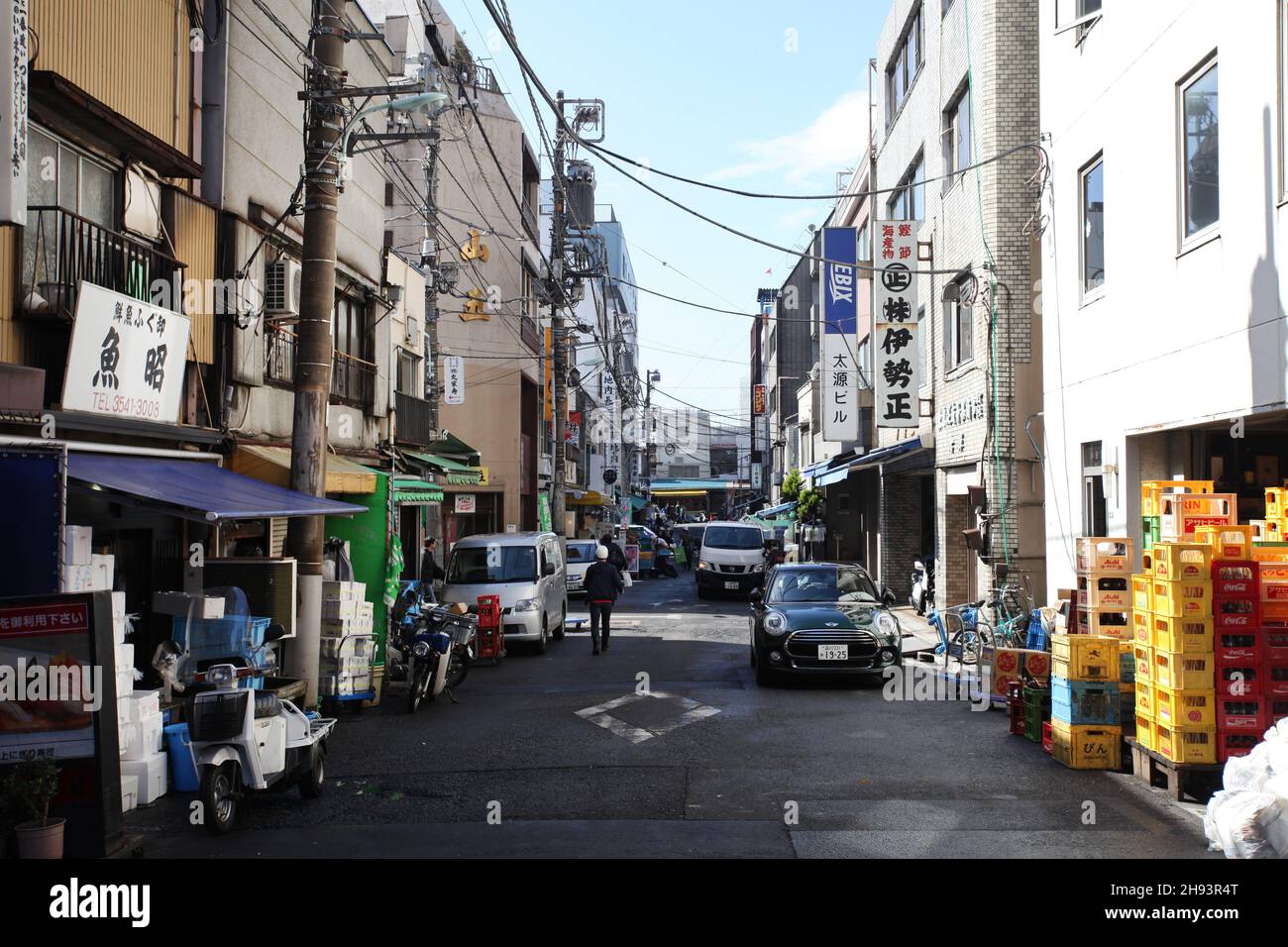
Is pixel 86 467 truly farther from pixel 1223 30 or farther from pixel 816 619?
pixel 1223 30

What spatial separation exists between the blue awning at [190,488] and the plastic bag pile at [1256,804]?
7436 millimetres

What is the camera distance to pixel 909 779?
857 centimetres

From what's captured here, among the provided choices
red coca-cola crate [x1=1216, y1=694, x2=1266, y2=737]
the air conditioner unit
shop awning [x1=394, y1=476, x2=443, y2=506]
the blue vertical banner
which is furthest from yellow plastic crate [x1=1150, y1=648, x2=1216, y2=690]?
the blue vertical banner

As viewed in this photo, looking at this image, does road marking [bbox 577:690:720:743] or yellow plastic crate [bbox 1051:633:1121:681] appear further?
road marking [bbox 577:690:720:743]

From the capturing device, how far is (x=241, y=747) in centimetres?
748

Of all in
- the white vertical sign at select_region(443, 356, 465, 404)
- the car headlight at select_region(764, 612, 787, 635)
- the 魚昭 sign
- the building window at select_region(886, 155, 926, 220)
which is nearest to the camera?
the 魚昭 sign

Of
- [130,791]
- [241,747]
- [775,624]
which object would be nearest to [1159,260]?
[775,624]

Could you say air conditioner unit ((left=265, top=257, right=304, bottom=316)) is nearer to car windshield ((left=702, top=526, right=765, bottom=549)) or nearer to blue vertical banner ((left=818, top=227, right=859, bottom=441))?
blue vertical banner ((left=818, top=227, right=859, bottom=441))

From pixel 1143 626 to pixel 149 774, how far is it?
7.77 m

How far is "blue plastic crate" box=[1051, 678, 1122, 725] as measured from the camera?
8.96 m

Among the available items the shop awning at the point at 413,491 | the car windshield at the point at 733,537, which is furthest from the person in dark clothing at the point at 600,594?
the car windshield at the point at 733,537

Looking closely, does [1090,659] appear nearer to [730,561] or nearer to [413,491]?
[413,491]
